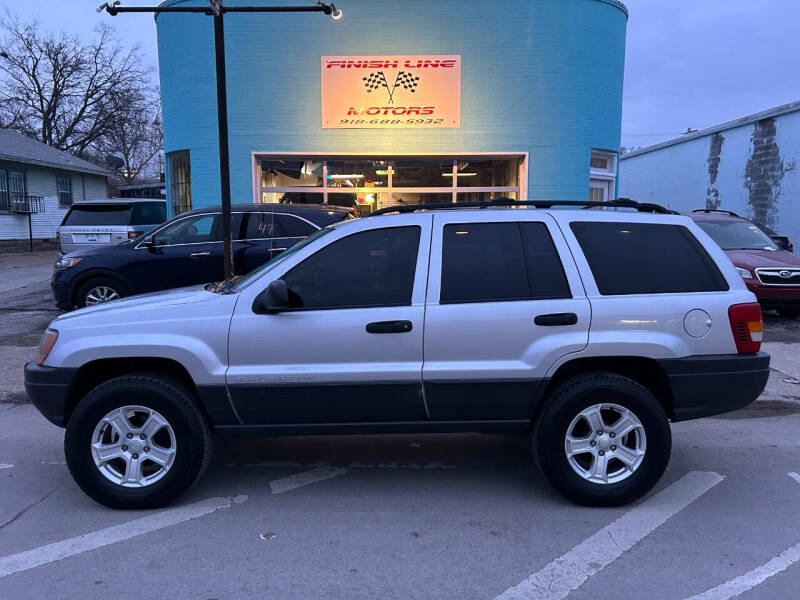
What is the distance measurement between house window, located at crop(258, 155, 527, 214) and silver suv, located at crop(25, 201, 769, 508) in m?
8.46

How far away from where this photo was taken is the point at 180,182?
12.7 m

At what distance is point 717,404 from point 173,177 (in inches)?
462

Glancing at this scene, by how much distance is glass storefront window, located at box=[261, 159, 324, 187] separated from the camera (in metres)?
12.0

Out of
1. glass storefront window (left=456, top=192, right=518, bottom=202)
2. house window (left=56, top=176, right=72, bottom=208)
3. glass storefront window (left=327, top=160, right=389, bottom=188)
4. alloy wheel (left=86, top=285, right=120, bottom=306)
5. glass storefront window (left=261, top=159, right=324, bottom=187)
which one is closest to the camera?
alloy wheel (left=86, top=285, right=120, bottom=306)

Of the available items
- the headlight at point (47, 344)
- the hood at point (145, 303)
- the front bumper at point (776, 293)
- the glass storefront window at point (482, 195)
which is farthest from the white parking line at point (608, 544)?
the glass storefront window at point (482, 195)

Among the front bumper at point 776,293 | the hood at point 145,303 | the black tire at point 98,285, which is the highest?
the hood at point 145,303

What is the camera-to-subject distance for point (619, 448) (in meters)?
3.72

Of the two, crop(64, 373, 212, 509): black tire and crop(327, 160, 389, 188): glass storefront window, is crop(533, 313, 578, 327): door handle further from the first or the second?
crop(327, 160, 389, 188): glass storefront window

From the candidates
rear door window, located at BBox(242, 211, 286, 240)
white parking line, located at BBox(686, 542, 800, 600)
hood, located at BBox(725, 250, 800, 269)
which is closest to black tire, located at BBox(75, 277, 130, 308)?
rear door window, located at BBox(242, 211, 286, 240)

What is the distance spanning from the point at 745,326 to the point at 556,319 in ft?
3.88

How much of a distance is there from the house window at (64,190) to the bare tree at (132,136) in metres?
9.31

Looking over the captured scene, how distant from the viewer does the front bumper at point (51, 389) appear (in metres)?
3.65

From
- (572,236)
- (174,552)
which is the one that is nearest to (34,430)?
(174,552)

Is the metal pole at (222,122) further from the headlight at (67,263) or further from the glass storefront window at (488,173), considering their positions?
the glass storefront window at (488,173)
